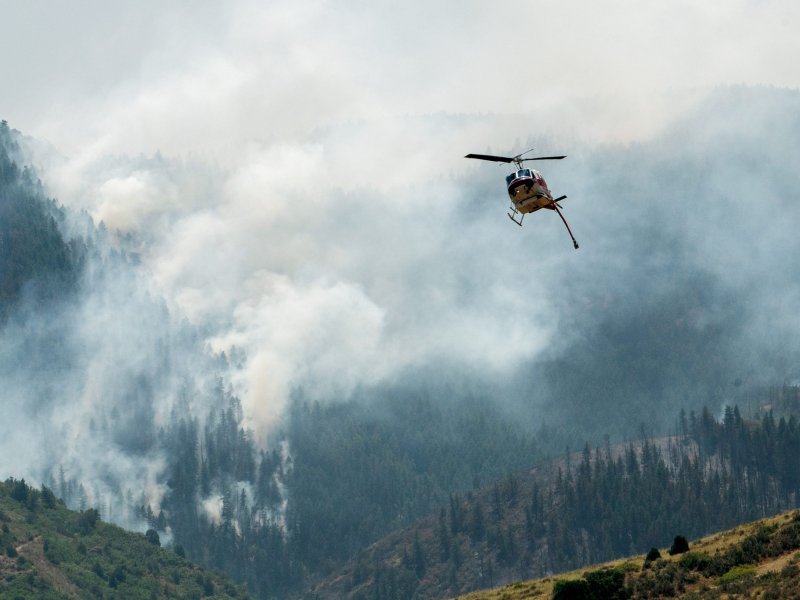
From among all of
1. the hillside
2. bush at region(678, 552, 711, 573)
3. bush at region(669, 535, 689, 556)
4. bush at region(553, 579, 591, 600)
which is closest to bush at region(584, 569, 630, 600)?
the hillside

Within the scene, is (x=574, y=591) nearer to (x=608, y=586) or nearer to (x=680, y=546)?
(x=608, y=586)

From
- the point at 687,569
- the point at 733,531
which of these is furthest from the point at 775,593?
the point at 733,531

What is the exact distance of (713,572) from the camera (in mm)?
129375

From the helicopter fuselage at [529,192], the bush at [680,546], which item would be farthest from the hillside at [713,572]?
the helicopter fuselage at [529,192]

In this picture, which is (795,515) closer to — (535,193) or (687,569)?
(687,569)

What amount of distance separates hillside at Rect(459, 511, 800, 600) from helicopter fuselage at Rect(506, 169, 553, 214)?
35522 mm

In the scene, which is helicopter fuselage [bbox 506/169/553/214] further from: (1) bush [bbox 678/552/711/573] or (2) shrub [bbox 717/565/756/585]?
(2) shrub [bbox 717/565/756/585]

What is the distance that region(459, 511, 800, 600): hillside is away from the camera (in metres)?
122

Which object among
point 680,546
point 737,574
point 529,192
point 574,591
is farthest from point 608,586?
point 529,192

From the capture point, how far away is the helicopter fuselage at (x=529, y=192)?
134875 millimetres

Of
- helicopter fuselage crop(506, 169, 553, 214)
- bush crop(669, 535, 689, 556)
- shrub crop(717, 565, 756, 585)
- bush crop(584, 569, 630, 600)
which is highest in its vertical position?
helicopter fuselage crop(506, 169, 553, 214)

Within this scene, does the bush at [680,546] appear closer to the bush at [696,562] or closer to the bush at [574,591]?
the bush at [696,562]

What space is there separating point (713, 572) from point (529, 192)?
3908 cm

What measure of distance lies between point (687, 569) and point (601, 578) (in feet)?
26.2
